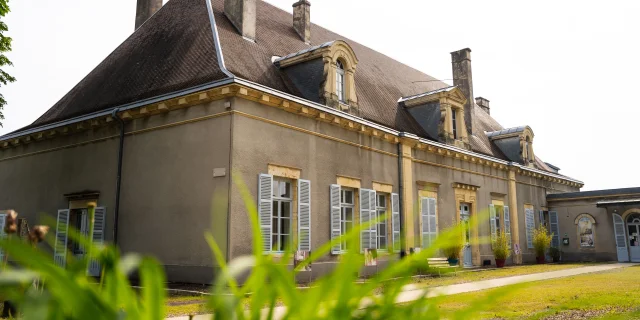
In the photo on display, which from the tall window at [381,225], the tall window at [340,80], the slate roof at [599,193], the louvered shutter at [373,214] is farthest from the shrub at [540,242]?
the tall window at [340,80]

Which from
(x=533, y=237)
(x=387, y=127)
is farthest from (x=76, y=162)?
(x=533, y=237)

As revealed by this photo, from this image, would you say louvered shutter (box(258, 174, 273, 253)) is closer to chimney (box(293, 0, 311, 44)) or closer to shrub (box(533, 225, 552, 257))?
chimney (box(293, 0, 311, 44))

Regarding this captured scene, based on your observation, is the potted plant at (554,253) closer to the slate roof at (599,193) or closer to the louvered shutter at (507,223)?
the slate roof at (599,193)

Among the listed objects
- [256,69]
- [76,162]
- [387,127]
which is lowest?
[76,162]

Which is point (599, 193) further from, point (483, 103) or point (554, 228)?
point (483, 103)

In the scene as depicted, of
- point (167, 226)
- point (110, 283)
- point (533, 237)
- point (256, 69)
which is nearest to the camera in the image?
point (110, 283)

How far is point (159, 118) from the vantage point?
12.4 meters

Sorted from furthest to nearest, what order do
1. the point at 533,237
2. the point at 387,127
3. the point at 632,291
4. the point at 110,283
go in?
the point at 533,237 → the point at 387,127 → the point at 632,291 → the point at 110,283

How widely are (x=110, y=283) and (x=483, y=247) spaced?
19772mm

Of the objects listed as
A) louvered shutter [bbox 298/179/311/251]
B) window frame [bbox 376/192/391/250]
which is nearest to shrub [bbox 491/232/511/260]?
window frame [bbox 376/192/391/250]

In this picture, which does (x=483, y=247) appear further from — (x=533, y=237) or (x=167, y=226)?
(x=167, y=226)

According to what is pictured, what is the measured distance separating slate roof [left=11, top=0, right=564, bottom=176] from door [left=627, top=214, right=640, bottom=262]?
11967mm

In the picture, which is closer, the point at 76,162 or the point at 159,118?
the point at 159,118

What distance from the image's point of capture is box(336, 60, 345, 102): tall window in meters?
14.8
